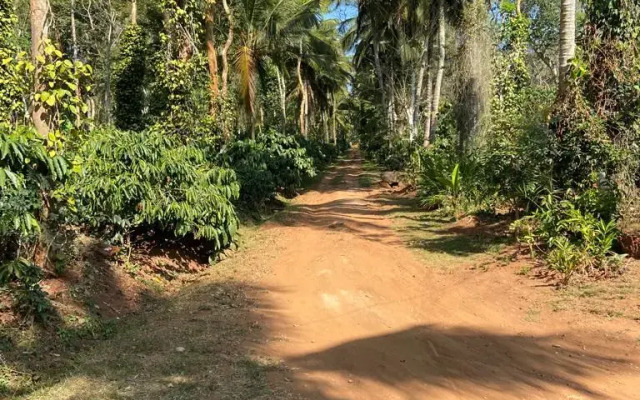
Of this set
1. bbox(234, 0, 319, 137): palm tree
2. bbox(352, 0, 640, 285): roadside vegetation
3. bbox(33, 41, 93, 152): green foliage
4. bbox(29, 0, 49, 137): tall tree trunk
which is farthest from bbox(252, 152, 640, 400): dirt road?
bbox(234, 0, 319, 137): palm tree

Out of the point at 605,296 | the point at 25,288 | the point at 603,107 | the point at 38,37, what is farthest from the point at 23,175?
the point at 603,107

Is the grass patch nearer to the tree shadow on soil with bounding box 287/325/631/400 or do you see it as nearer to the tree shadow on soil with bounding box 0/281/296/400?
the tree shadow on soil with bounding box 287/325/631/400

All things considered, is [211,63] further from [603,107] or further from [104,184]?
[603,107]

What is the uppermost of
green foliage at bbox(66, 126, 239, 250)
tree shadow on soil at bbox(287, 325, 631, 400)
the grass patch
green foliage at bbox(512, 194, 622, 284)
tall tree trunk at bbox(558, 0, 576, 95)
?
tall tree trunk at bbox(558, 0, 576, 95)

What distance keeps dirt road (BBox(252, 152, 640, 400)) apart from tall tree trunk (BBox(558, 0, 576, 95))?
361cm

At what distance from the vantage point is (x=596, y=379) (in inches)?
174

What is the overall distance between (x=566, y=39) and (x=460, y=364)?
6337mm

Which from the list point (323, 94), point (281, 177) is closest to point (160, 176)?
point (281, 177)

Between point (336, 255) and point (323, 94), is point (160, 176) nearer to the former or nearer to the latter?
point (336, 255)

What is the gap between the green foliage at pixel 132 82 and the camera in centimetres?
1670

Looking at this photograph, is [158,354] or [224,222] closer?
[158,354]

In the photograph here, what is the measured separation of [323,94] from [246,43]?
27.6 m

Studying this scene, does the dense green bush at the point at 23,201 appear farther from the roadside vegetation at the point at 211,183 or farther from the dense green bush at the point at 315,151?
the dense green bush at the point at 315,151

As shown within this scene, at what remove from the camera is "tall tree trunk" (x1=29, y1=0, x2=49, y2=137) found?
5.51 metres
